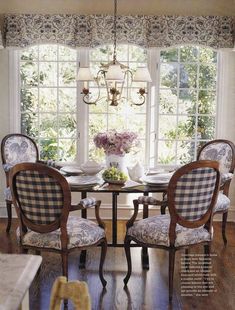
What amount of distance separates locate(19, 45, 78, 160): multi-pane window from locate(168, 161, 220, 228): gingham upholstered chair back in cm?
245

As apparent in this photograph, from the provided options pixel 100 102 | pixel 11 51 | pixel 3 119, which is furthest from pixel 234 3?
pixel 3 119

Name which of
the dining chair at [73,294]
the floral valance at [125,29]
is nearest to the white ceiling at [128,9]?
the floral valance at [125,29]

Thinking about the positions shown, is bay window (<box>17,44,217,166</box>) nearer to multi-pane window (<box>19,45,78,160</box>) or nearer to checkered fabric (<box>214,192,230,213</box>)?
multi-pane window (<box>19,45,78,160</box>)

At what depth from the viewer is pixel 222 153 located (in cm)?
476

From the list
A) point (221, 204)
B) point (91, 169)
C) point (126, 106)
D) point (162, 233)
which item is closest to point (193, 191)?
point (162, 233)

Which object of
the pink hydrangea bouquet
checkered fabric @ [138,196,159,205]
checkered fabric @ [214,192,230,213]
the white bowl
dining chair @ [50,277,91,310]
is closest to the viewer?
dining chair @ [50,277,91,310]

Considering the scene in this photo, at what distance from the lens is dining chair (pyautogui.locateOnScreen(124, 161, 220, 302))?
10.1 feet

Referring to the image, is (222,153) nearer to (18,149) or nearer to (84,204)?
(84,204)

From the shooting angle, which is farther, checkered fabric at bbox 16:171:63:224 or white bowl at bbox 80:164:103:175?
white bowl at bbox 80:164:103:175

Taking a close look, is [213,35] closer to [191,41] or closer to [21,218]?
[191,41]

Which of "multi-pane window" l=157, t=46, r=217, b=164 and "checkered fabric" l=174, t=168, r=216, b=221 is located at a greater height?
"multi-pane window" l=157, t=46, r=217, b=164

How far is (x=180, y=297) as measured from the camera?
331cm

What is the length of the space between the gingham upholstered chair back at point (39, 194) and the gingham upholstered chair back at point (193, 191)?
71 centimetres

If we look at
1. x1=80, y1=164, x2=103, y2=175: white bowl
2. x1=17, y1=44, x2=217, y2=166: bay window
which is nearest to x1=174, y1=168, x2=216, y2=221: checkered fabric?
x1=80, y1=164, x2=103, y2=175: white bowl
